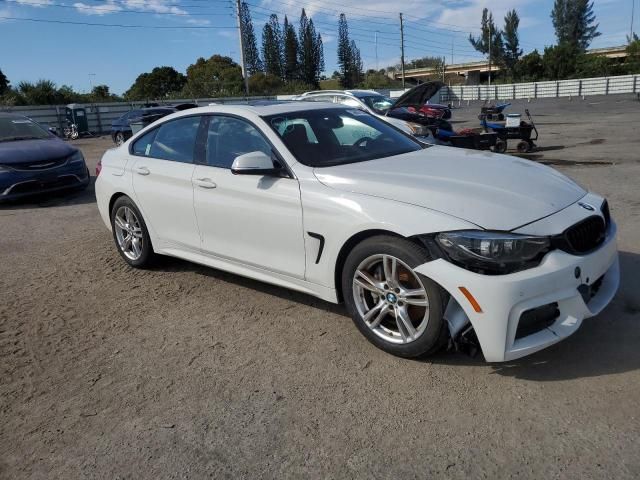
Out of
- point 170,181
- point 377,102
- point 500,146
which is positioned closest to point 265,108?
point 170,181

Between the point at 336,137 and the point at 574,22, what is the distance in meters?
114

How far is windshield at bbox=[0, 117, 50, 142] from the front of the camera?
31.8 feet

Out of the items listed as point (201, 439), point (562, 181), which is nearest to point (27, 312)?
point (201, 439)

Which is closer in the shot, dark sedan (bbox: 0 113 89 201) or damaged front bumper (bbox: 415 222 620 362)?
damaged front bumper (bbox: 415 222 620 362)

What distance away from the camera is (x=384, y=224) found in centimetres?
325

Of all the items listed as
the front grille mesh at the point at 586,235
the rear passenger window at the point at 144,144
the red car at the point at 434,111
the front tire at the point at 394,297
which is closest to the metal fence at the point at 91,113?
the red car at the point at 434,111

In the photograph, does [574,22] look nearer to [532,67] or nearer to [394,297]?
[532,67]

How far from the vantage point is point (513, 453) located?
2.51m

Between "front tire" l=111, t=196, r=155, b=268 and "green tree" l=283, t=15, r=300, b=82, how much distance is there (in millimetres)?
88370

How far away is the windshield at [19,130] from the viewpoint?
9.69 metres

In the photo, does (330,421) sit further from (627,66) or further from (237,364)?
(627,66)

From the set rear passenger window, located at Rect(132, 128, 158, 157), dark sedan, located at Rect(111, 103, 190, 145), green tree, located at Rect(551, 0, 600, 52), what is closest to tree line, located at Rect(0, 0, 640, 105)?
green tree, located at Rect(551, 0, 600, 52)

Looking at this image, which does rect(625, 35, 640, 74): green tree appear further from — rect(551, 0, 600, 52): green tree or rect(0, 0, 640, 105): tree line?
rect(551, 0, 600, 52): green tree

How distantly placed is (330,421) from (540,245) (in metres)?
1.46
